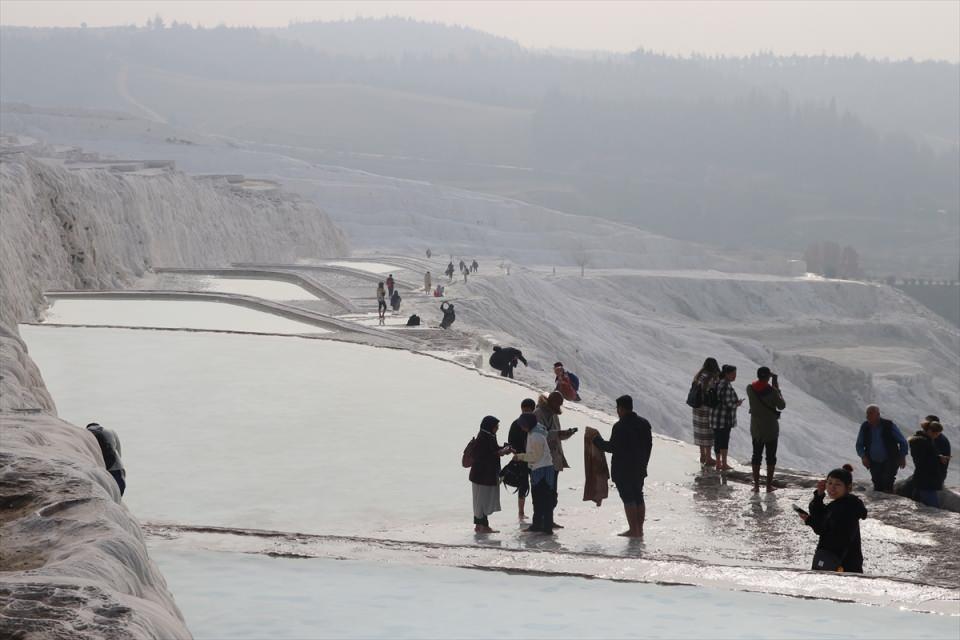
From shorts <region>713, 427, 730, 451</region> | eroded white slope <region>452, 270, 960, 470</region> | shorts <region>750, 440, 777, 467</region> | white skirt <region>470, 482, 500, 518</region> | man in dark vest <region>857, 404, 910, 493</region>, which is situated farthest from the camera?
eroded white slope <region>452, 270, 960, 470</region>

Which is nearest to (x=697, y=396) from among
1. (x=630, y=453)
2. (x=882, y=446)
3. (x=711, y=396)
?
(x=711, y=396)

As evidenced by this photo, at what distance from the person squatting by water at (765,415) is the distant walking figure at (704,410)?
1.16ft

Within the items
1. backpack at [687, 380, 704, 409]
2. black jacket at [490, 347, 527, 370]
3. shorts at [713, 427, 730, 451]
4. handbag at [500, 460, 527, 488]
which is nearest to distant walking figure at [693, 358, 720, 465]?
backpack at [687, 380, 704, 409]

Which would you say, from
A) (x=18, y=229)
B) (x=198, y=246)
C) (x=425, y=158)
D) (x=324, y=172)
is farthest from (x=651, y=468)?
(x=425, y=158)

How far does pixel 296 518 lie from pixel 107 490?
4.25 m

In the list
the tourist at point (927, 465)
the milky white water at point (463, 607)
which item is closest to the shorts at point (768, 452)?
the tourist at point (927, 465)

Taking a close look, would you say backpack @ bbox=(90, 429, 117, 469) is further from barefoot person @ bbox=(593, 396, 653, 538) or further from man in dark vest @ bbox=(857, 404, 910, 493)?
man in dark vest @ bbox=(857, 404, 910, 493)

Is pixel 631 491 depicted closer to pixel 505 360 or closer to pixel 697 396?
pixel 697 396

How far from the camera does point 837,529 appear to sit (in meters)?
6.81

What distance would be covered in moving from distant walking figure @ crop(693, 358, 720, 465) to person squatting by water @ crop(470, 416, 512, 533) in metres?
1.91

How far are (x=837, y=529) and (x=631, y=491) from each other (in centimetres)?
156

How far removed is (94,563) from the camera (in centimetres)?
365

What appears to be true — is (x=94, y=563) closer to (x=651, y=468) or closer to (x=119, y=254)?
(x=651, y=468)

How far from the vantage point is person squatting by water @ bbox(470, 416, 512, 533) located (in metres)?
8.13
